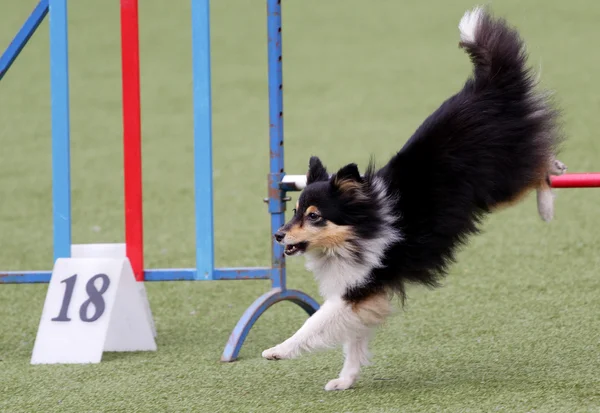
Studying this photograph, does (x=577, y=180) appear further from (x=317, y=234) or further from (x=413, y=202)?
(x=317, y=234)

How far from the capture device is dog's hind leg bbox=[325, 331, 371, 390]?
12.0 feet

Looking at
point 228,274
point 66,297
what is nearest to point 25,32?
point 66,297

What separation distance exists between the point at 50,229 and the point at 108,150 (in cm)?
239

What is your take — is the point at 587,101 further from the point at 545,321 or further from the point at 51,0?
the point at 51,0

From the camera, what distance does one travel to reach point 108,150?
30.6ft

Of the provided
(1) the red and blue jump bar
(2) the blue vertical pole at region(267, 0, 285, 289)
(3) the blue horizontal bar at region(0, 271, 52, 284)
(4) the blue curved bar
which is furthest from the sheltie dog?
(3) the blue horizontal bar at region(0, 271, 52, 284)

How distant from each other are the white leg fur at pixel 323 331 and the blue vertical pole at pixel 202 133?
3.21ft

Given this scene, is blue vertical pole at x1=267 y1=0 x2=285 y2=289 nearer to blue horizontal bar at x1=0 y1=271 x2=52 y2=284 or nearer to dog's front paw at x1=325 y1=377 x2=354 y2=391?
dog's front paw at x1=325 y1=377 x2=354 y2=391

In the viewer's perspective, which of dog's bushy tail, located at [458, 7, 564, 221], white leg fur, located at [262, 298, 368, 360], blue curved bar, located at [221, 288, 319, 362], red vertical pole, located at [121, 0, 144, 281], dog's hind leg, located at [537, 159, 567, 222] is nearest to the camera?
white leg fur, located at [262, 298, 368, 360]

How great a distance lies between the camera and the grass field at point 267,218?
3686 mm

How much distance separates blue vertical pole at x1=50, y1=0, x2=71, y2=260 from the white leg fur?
144 cm

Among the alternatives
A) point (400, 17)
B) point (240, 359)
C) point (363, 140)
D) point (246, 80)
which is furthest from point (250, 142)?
point (240, 359)

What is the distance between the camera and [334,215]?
3529mm

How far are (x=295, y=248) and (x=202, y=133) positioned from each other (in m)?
1.05
